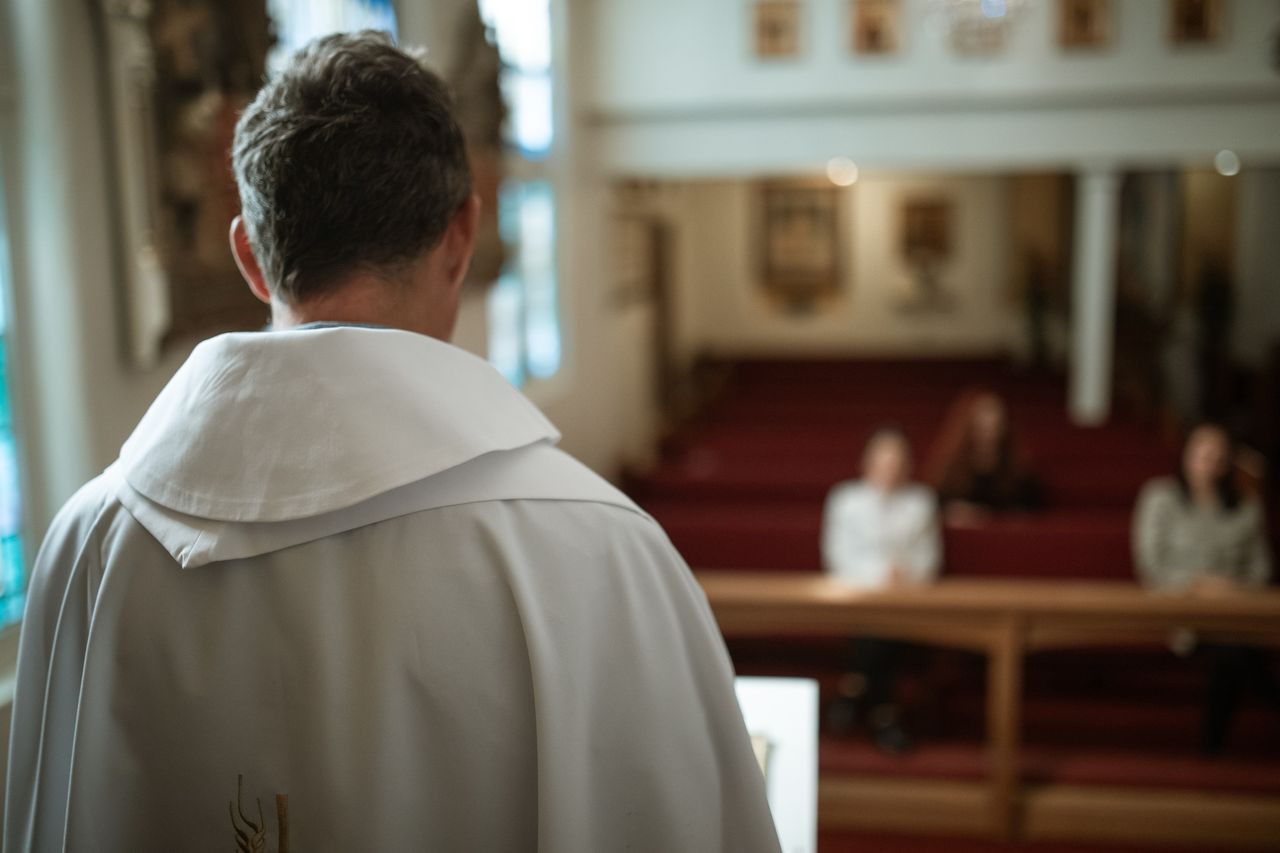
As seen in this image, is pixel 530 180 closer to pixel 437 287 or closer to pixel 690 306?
pixel 437 287

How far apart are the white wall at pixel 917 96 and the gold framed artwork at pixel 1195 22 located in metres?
0.07

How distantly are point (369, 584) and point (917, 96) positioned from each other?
7.83 meters

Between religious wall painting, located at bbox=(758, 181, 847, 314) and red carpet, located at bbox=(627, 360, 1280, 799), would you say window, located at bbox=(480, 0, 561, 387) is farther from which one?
religious wall painting, located at bbox=(758, 181, 847, 314)

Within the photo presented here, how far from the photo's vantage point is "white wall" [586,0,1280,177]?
8.08 metres

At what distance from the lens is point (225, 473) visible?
1126 mm

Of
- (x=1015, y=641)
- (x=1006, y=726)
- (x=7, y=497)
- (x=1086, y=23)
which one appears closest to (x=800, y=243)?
(x=1086, y=23)

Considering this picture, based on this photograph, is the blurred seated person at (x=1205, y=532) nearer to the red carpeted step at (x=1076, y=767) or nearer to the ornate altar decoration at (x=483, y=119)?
the red carpeted step at (x=1076, y=767)

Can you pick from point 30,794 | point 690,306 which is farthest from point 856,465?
point 690,306

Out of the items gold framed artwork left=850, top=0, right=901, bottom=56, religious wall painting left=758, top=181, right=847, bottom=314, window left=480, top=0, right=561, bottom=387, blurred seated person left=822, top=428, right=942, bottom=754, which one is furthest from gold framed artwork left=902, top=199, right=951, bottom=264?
blurred seated person left=822, top=428, right=942, bottom=754

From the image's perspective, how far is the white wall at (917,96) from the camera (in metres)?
8.08

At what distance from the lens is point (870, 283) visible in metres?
16.5

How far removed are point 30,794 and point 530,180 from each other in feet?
21.7

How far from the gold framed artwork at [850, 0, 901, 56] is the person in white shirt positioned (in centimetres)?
768

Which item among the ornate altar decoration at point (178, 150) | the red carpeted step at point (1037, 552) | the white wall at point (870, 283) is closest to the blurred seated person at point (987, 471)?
the red carpeted step at point (1037, 552)
